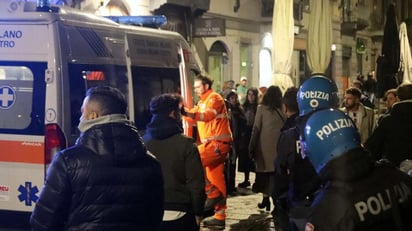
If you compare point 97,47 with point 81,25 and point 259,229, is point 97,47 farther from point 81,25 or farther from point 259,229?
point 259,229

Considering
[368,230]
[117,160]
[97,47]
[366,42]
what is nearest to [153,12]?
[97,47]

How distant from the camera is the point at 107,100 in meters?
3.61

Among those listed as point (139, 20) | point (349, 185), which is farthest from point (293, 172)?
point (139, 20)

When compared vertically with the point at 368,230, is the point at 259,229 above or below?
below

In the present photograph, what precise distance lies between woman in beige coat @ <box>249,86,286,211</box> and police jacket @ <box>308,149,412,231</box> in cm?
641

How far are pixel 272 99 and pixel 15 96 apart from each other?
3839 millimetres

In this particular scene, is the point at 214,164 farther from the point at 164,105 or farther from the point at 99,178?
the point at 99,178

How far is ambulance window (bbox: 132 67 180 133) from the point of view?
7551 millimetres

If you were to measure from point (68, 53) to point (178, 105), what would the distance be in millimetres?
1464

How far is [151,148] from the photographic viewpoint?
203 inches

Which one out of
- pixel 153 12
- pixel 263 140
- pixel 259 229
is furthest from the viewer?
pixel 153 12

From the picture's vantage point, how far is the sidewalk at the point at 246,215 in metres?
8.66

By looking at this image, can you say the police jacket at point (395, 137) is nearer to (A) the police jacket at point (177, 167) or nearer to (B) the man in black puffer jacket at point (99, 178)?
(A) the police jacket at point (177, 167)

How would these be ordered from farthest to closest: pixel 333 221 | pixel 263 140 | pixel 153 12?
pixel 153 12 → pixel 263 140 → pixel 333 221
